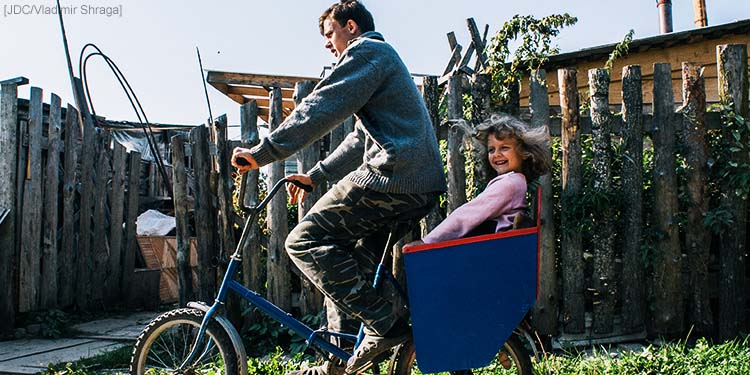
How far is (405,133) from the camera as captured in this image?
9.29ft

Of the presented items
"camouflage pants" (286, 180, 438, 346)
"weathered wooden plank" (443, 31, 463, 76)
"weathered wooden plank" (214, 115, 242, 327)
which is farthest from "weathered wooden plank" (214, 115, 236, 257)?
"weathered wooden plank" (443, 31, 463, 76)

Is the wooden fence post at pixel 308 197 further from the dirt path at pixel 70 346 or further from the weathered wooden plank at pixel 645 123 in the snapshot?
the weathered wooden plank at pixel 645 123

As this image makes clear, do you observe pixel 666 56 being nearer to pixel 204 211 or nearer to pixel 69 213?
pixel 204 211

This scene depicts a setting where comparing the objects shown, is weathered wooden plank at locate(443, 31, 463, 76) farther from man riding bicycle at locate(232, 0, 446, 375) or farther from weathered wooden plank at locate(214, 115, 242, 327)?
man riding bicycle at locate(232, 0, 446, 375)

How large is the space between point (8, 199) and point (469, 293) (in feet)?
15.6

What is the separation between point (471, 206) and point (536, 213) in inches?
10.6

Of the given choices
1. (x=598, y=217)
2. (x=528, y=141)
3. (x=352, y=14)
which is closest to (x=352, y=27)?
(x=352, y=14)

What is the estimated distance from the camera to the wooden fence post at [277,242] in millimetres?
4742

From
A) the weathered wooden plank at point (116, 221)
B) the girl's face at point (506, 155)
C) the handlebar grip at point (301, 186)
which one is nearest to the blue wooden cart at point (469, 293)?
the girl's face at point (506, 155)

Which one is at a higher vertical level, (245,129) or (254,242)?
(245,129)

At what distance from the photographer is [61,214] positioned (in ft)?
21.4

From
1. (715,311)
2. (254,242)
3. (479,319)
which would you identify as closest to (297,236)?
(479,319)

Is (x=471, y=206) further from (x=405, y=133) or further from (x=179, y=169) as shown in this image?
(x=179, y=169)

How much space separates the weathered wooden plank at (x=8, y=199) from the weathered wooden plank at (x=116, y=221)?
1147 millimetres
